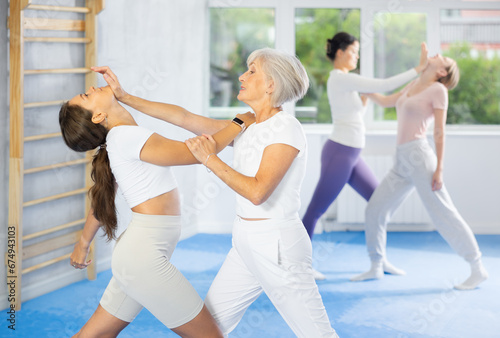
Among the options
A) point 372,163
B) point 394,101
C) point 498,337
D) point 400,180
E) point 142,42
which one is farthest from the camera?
point 372,163

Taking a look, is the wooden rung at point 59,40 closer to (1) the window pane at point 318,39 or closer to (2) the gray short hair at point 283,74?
(2) the gray short hair at point 283,74

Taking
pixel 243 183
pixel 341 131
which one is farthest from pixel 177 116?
pixel 341 131

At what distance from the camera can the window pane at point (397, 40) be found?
19.9 feet

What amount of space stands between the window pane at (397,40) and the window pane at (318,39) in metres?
0.24

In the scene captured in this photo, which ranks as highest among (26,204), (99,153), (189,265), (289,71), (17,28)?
(17,28)

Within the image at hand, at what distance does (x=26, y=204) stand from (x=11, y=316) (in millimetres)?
611

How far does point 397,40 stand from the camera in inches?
240

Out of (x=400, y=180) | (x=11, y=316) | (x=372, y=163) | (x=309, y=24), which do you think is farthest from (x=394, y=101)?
(x=11, y=316)

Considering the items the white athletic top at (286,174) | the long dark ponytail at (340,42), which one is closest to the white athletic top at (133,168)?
the white athletic top at (286,174)

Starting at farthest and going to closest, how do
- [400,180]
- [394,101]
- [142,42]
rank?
[142,42], [394,101], [400,180]

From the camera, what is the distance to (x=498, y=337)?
3.27 m

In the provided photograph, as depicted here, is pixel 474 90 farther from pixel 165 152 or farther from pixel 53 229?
pixel 165 152

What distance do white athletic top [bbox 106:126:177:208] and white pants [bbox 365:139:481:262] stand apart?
7.49 feet

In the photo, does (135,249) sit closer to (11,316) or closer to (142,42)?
(11,316)
